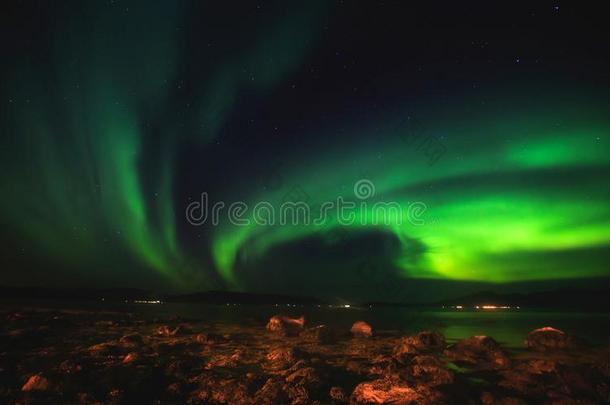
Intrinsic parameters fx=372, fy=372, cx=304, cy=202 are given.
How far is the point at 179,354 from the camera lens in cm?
1972

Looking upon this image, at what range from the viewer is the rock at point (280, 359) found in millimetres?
16528

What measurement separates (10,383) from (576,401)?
62.3ft

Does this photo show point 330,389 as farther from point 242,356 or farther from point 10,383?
point 10,383

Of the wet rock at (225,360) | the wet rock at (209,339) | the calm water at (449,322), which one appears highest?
the wet rock at (209,339)

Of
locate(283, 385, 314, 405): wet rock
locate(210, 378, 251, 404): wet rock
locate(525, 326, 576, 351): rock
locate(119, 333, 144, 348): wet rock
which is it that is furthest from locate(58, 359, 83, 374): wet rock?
locate(525, 326, 576, 351): rock

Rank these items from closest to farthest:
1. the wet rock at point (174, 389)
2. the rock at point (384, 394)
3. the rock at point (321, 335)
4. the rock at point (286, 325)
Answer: the rock at point (384, 394)
the wet rock at point (174, 389)
the rock at point (321, 335)
the rock at point (286, 325)

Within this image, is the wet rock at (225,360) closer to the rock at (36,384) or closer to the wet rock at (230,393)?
the wet rock at (230,393)

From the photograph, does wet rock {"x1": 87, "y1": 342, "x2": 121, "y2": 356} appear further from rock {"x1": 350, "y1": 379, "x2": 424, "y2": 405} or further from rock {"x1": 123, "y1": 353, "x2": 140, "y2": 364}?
rock {"x1": 350, "y1": 379, "x2": 424, "y2": 405}

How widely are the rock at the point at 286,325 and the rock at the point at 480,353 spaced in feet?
44.0

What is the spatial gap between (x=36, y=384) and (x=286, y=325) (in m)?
22.0

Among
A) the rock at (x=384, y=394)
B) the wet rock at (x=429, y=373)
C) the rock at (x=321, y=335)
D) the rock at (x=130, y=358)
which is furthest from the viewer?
the rock at (x=321, y=335)

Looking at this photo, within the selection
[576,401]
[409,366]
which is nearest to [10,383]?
[409,366]

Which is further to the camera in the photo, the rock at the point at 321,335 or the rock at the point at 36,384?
the rock at the point at 321,335

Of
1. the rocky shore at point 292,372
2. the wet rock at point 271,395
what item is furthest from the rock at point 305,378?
the wet rock at point 271,395
